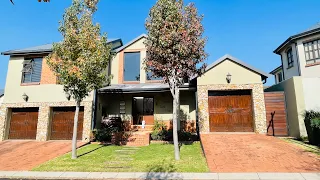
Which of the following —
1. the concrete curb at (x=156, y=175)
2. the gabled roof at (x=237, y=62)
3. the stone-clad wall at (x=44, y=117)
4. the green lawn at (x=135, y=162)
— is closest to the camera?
the concrete curb at (x=156, y=175)

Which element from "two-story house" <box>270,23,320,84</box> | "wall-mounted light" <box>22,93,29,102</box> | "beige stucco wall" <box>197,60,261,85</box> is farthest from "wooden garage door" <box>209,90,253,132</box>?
"wall-mounted light" <box>22,93,29,102</box>

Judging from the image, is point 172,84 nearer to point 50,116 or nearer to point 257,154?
point 257,154

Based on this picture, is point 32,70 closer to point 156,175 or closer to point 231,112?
point 156,175

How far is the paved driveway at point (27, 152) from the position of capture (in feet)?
31.8

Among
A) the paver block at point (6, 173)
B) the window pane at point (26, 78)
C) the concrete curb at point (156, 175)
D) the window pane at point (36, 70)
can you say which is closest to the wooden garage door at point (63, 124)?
the window pane at point (36, 70)

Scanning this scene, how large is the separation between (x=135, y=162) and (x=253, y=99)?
901 centimetres

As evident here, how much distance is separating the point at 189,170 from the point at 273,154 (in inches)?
167

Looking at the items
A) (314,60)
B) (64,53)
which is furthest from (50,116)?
(314,60)

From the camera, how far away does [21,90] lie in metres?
16.2

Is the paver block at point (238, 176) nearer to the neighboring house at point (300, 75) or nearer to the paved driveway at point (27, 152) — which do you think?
the neighboring house at point (300, 75)

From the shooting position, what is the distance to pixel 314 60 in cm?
1605

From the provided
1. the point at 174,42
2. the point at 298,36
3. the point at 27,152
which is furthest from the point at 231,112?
the point at 27,152

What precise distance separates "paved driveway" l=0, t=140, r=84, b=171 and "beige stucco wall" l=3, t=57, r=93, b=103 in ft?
10.5

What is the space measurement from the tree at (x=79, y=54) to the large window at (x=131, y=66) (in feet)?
21.8
